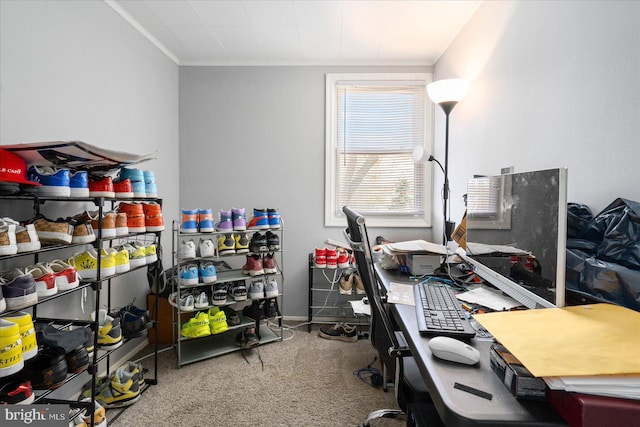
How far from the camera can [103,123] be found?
6.91 ft

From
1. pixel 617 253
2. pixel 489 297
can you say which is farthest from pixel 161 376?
pixel 617 253

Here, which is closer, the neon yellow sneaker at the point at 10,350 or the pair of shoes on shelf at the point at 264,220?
the neon yellow sneaker at the point at 10,350

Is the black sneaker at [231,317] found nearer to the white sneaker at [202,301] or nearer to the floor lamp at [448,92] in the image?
the white sneaker at [202,301]

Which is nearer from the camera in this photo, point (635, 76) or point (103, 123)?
point (635, 76)

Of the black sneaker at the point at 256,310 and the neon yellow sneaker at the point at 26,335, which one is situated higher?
the neon yellow sneaker at the point at 26,335

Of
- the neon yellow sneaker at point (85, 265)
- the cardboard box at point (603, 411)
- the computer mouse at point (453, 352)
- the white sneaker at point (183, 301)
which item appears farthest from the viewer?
the white sneaker at point (183, 301)

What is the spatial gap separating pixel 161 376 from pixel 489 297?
6.76 ft

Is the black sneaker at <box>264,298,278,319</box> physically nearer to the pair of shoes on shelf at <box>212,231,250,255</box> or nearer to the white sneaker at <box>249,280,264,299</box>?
the white sneaker at <box>249,280,264,299</box>

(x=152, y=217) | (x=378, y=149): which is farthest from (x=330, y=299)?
(x=152, y=217)

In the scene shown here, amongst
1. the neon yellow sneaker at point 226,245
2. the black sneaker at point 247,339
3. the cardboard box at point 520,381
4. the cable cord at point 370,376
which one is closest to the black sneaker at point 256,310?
the black sneaker at point 247,339

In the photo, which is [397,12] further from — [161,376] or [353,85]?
[161,376]

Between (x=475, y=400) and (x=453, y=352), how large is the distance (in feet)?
0.50

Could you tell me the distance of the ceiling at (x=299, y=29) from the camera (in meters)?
2.21

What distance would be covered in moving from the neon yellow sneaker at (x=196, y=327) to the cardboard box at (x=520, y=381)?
2.09m
